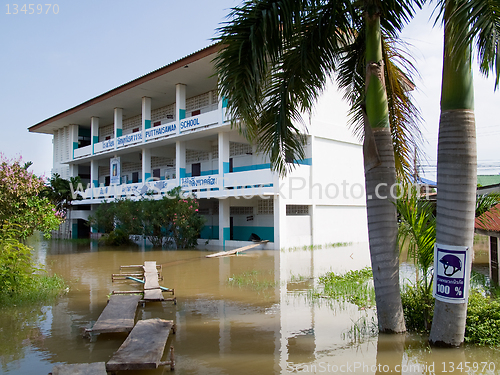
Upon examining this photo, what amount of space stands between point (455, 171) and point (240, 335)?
408cm

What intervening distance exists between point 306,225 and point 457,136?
1582 centimetres

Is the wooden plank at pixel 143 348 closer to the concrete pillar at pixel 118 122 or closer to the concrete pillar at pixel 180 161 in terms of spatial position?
the concrete pillar at pixel 180 161

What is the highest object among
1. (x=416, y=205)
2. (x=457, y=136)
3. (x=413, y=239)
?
(x=457, y=136)

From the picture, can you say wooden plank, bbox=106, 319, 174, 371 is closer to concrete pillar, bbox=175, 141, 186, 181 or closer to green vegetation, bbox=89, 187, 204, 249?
green vegetation, bbox=89, 187, 204, 249

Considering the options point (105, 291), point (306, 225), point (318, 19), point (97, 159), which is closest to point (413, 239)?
point (318, 19)

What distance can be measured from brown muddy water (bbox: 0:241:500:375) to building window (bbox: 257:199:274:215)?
10528 millimetres

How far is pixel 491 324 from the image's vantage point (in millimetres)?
5793

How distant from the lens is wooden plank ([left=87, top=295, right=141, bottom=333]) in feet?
21.2

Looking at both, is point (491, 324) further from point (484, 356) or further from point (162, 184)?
point (162, 184)

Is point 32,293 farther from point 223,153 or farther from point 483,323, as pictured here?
point 223,153

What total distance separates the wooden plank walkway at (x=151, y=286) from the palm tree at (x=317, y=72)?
14.1 feet

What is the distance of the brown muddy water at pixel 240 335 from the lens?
5219 millimetres

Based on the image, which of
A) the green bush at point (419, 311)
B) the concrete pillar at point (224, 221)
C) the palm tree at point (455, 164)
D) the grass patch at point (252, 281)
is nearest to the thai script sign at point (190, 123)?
the concrete pillar at point (224, 221)

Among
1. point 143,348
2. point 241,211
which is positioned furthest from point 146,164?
point 143,348
